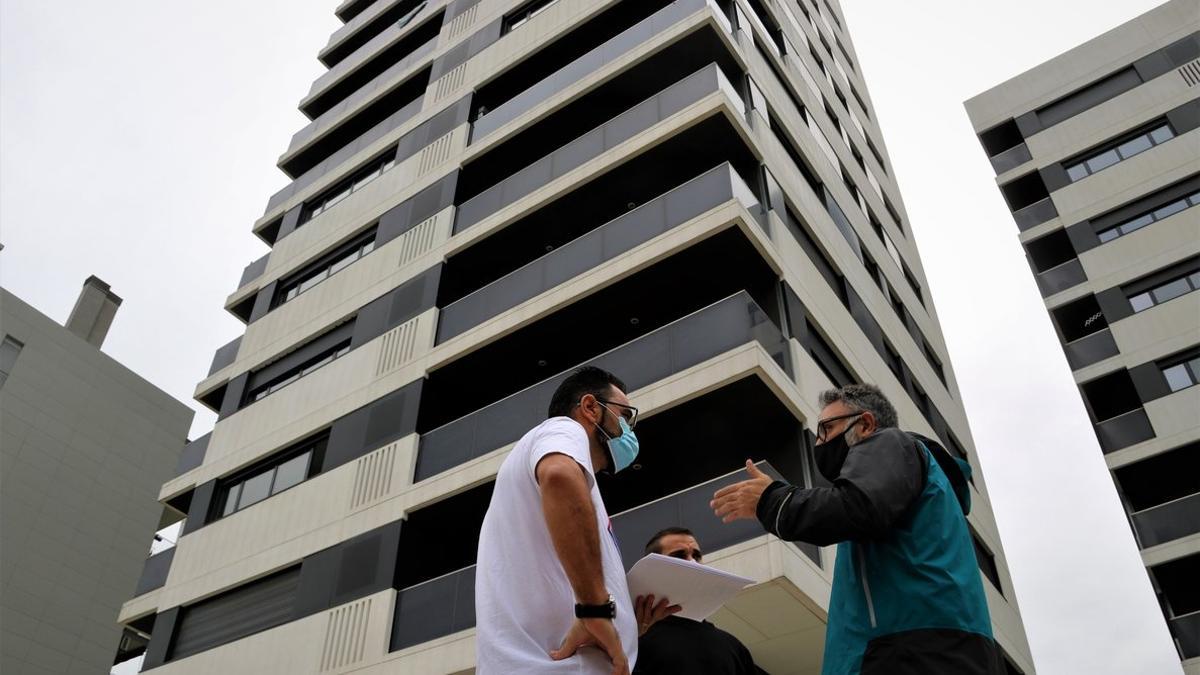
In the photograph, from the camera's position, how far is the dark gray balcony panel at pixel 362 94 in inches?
1031

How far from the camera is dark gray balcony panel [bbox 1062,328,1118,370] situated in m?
26.5

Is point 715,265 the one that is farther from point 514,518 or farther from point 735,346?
point 514,518

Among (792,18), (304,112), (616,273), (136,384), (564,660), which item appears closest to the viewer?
(564,660)

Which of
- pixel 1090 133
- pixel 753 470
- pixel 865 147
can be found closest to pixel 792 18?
pixel 865 147

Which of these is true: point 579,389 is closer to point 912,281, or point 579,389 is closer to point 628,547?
point 628,547

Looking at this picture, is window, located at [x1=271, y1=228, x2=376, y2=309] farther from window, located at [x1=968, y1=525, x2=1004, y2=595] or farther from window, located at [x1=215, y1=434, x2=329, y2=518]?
window, located at [x1=968, y1=525, x2=1004, y2=595]

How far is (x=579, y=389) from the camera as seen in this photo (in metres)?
4.00

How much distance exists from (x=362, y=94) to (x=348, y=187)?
396cm

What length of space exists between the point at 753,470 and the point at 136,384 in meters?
36.3

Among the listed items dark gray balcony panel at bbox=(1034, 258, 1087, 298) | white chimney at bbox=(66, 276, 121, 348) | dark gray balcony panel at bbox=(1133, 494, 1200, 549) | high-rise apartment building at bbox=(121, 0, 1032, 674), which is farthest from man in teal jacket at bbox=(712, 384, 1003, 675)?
white chimney at bbox=(66, 276, 121, 348)

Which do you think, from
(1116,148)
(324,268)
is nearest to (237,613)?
(324,268)

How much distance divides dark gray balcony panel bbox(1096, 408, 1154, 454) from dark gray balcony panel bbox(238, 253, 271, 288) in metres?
22.9

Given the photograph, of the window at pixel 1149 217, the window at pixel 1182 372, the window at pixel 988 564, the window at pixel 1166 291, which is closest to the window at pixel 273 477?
the window at pixel 988 564

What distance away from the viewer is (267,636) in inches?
617
